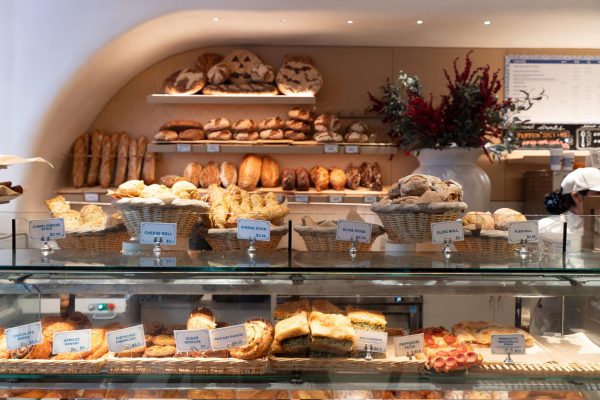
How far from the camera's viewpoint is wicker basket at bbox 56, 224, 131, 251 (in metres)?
1.77

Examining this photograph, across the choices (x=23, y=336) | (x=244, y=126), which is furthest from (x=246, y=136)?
(x=23, y=336)

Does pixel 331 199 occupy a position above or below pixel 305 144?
below

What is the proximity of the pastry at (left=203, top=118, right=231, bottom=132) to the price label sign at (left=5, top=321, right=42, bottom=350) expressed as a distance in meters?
3.35

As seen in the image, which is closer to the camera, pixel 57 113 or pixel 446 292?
pixel 446 292

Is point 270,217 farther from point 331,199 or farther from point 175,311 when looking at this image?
point 331,199

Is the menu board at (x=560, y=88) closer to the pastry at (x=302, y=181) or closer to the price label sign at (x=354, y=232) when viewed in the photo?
the pastry at (x=302, y=181)

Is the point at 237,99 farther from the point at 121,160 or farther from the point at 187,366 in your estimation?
the point at 187,366

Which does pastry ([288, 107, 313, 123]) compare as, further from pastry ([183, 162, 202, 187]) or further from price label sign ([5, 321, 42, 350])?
price label sign ([5, 321, 42, 350])

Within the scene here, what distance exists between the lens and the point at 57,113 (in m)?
4.41

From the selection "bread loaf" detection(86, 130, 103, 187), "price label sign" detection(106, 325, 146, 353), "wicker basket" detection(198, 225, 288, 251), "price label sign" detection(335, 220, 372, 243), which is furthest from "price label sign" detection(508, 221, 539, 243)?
"bread loaf" detection(86, 130, 103, 187)

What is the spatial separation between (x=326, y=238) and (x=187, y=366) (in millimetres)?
524

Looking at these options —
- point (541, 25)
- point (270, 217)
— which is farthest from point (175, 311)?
point (541, 25)

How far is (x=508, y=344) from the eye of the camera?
177 cm

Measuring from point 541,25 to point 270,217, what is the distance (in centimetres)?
340
